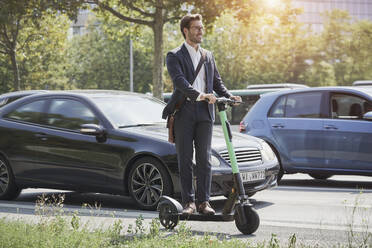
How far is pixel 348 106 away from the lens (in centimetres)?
1070

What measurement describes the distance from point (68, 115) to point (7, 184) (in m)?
1.35

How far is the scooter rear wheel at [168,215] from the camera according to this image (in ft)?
20.5

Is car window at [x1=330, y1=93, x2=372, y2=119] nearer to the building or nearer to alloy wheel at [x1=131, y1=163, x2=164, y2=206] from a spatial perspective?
alloy wheel at [x1=131, y1=163, x2=164, y2=206]

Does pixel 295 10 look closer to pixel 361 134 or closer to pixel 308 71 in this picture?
pixel 361 134

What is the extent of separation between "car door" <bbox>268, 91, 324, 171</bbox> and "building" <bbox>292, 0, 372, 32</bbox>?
8319 cm

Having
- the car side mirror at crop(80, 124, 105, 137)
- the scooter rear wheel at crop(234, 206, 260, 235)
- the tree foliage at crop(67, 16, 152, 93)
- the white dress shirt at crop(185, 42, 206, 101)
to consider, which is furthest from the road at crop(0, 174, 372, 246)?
the tree foliage at crop(67, 16, 152, 93)

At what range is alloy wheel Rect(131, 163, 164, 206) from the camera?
7891mm

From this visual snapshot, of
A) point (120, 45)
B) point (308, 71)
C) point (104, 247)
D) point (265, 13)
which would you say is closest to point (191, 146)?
point (104, 247)

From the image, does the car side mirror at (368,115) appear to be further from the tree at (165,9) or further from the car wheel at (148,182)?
the tree at (165,9)

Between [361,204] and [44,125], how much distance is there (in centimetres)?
432

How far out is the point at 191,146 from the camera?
20.7 ft

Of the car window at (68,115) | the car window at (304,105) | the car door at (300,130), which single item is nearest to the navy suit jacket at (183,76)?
the car window at (68,115)

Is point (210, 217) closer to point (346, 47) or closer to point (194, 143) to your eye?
point (194, 143)

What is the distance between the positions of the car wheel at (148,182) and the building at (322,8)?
8685 cm
